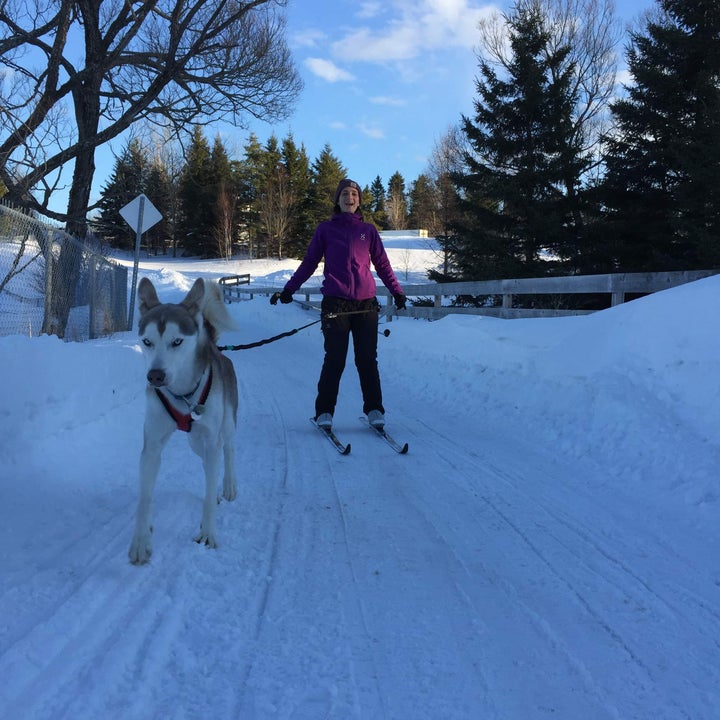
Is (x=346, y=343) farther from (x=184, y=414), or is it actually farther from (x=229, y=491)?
(x=184, y=414)

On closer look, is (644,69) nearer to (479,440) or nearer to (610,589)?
(479,440)

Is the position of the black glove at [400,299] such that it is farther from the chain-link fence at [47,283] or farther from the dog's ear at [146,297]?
the chain-link fence at [47,283]

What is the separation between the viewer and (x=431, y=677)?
1908mm

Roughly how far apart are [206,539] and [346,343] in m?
3.08

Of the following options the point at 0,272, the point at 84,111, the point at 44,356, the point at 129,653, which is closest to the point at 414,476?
the point at 129,653

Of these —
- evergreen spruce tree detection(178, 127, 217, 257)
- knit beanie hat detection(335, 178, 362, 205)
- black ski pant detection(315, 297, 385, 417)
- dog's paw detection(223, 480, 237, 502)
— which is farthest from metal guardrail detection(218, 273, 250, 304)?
dog's paw detection(223, 480, 237, 502)

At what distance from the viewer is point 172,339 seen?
264cm

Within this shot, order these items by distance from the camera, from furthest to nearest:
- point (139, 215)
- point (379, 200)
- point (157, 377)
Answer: point (379, 200) → point (139, 215) → point (157, 377)

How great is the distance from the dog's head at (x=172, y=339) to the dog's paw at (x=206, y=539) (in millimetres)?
780

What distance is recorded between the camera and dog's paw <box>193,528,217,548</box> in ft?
9.37

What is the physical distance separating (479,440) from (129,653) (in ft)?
12.6

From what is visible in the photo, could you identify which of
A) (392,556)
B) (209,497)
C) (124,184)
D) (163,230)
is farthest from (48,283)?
(163,230)

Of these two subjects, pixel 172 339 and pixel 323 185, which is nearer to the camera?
pixel 172 339


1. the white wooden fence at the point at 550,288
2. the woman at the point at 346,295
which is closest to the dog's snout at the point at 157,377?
the woman at the point at 346,295
